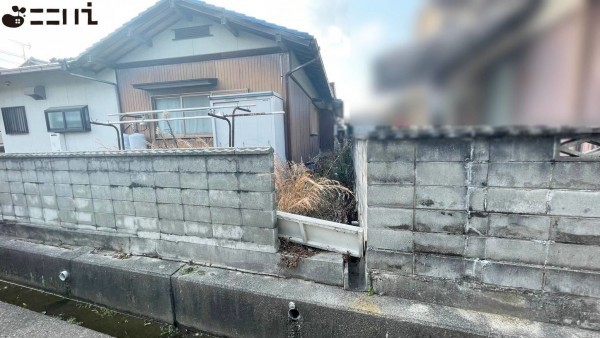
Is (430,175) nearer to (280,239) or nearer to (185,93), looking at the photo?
(280,239)

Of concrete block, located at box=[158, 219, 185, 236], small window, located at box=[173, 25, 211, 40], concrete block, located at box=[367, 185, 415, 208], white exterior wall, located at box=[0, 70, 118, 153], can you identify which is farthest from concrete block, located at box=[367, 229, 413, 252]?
white exterior wall, located at box=[0, 70, 118, 153]

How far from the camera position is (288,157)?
6121 millimetres

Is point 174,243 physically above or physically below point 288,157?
below

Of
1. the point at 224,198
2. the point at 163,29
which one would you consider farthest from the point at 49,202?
the point at 163,29

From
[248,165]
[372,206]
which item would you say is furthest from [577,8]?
[248,165]

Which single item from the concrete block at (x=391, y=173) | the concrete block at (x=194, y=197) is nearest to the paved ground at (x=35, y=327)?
the concrete block at (x=194, y=197)

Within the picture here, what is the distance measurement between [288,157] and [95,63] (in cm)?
528

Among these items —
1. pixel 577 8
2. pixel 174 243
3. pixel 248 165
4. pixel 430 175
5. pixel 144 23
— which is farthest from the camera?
pixel 144 23

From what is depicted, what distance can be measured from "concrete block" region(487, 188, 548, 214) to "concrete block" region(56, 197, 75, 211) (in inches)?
186

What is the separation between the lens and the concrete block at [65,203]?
3547 mm

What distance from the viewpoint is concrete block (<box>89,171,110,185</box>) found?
3258 millimetres

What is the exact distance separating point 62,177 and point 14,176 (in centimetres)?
111

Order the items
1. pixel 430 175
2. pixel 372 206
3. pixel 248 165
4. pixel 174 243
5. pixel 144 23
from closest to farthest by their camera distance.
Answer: pixel 430 175 < pixel 372 206 < pixel 248 165 < pixel 174 243 < pixel 144 23

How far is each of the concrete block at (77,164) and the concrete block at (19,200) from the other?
4.16ft
